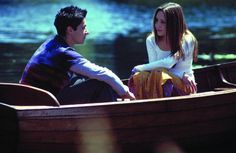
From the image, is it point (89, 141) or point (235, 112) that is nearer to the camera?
point (89, 141)

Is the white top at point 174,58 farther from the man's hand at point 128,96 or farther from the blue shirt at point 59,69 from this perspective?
the blue shirt at point 59,69

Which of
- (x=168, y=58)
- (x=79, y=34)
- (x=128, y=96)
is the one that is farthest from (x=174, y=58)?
(x=79, y=34)

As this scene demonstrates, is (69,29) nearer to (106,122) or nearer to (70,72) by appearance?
(70,72)

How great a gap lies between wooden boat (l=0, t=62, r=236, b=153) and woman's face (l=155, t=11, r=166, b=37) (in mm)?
835

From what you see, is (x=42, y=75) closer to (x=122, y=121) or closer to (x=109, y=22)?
(x=122, y=121)

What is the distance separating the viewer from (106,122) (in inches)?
245

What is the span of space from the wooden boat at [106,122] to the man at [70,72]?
0.23 meters

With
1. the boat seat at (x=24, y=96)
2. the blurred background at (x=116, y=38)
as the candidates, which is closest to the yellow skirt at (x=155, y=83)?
the boat seat at (x=24, y=96)

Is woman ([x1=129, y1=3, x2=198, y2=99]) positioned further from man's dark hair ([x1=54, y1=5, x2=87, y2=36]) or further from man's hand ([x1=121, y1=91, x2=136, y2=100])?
man's dark hair ([x1=54, y1=5, x2=87, y2=36])

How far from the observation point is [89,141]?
6328 millimetres

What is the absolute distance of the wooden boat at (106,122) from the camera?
240 inches

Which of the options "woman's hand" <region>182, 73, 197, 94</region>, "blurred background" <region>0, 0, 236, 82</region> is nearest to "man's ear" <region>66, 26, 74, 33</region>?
Result: "woman's hand" <region>182, 73, 197, 94</region>

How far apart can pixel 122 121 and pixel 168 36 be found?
1130 millimetres

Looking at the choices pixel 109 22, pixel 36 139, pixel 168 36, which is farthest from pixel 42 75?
pixel 109 22
